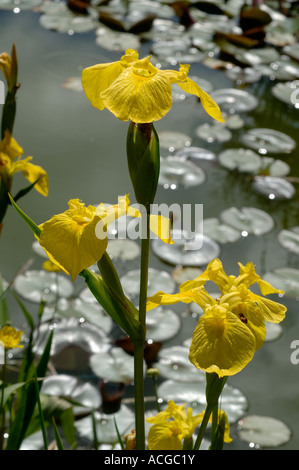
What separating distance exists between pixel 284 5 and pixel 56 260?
2957 mm

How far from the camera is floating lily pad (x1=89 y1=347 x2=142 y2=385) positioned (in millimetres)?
1494

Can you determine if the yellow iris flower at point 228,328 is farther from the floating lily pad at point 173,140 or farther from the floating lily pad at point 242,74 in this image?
the floating lily pad at point 242,74

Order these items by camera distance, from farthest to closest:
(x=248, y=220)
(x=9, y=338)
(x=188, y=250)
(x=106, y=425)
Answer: (x=248, y=220) < (x=188, y=250) < (x=106, y=425) < (x=9, y=338)

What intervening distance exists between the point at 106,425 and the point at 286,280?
699 millimetres

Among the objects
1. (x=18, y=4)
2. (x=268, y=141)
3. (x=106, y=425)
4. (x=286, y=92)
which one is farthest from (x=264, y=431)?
(x=18, y=4)

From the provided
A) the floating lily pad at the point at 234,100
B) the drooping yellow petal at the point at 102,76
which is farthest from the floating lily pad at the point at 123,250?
the drooping yellow petal at the point at 102,76

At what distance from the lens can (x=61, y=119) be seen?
91.7 inches

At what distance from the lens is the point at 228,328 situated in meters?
0.60

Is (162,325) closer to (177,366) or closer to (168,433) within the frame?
(177,366)

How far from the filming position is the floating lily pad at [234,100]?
8.24ft

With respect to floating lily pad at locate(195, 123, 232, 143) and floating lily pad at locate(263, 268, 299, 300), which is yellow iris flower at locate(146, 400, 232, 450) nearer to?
floating lily pad at locate(263, 268, 299, 300)

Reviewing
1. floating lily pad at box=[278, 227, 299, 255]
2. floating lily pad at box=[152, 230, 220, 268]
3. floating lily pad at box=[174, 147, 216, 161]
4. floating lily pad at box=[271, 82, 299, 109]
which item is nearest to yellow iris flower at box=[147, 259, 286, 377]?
floating lily pad at box=[152, 230, 220, 268]

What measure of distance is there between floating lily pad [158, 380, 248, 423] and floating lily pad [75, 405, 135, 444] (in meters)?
0.10

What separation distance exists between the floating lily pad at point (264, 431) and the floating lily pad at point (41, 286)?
0.57 metres
